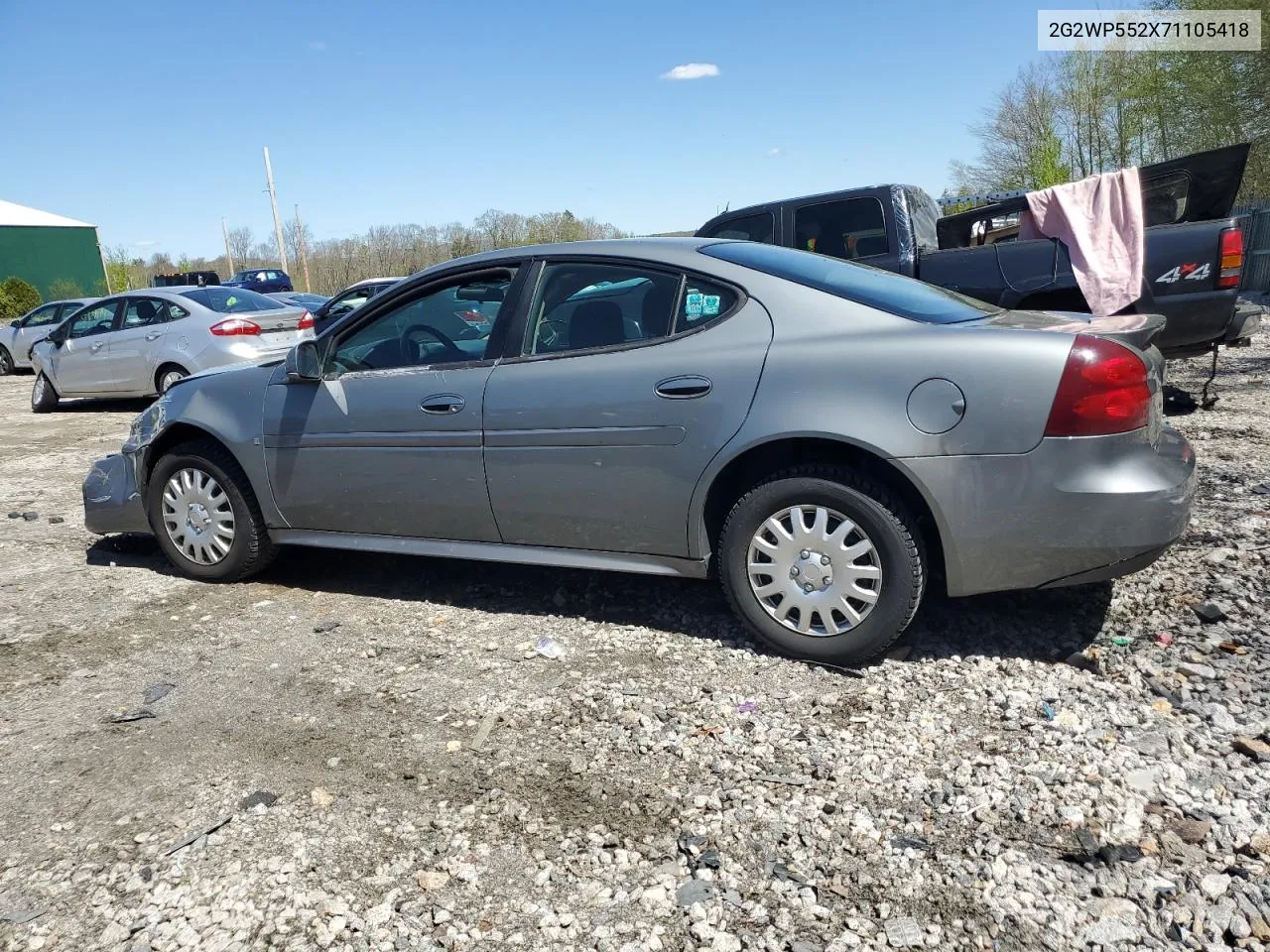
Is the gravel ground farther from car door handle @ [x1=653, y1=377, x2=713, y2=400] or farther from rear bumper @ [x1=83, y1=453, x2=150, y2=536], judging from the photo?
car door handle @ [x1=653, y1=377, x2=713, y2=400]

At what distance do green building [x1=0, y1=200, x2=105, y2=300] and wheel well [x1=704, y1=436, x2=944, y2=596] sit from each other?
48.7 metres

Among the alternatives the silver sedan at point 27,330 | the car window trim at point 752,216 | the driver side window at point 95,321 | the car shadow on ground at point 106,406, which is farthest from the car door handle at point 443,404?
the silver sedan at point 27,330

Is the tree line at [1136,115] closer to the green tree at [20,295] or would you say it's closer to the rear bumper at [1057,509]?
the rear bumper at [1057,509]

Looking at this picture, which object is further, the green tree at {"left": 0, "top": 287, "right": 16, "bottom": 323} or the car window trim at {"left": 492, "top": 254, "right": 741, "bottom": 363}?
the green tree at {"left": 0, "top": 287, "right": 16, "bottom": 323}

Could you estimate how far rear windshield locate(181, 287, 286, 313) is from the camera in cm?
1174

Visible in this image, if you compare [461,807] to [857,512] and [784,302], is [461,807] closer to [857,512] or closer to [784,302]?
[857,512]

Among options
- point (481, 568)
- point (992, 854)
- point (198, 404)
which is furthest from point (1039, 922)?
point (198, 404)

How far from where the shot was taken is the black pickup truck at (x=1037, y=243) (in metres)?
6.80

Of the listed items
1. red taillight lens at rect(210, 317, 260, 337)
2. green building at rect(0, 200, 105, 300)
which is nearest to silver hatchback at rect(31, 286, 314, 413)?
red taillight lens at rect(210, 317, 260, 337)

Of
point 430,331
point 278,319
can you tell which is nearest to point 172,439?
point 430,331

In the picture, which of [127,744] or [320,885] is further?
[127,744]

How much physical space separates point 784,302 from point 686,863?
2.08 meters

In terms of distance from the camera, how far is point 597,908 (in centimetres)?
234

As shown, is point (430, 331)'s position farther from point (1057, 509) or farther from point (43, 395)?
point (43, 395)
